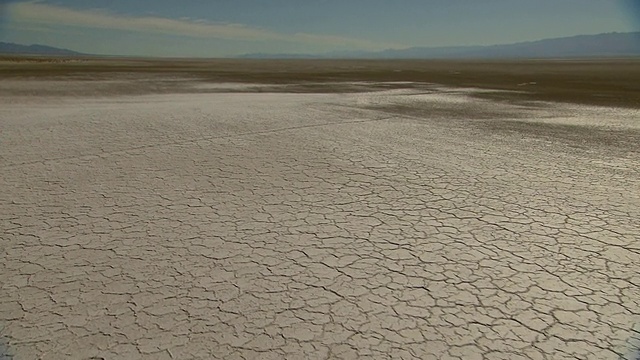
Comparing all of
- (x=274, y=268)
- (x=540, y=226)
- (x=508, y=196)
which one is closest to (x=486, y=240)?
(x=540, y=226)

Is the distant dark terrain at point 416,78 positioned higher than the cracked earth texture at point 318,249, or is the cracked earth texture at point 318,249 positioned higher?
the distant dark terrain at point 416,78

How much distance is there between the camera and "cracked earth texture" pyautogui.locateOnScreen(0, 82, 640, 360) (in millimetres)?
2059

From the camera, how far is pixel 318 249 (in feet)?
9.96

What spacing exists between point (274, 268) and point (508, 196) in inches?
109

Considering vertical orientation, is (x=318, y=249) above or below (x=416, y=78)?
below

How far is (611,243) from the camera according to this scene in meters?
3.04

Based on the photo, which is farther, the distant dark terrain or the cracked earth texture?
the distant dark terrain

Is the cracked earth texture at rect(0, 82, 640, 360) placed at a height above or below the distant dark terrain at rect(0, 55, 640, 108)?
below

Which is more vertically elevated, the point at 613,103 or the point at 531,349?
the point at 613,103

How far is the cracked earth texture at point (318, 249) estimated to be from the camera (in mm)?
2059

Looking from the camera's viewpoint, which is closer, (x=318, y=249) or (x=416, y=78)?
(x=318, y=249)

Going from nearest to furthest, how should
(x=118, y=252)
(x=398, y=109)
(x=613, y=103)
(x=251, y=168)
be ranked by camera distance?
(x=118, y=252), (x=251, y=168), (x=398, y=109), (x=613, y=103)

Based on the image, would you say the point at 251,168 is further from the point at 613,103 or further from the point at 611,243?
the point at 613,103

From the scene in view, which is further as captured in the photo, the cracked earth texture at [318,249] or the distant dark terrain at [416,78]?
the distant dark terrain at [416,78]
